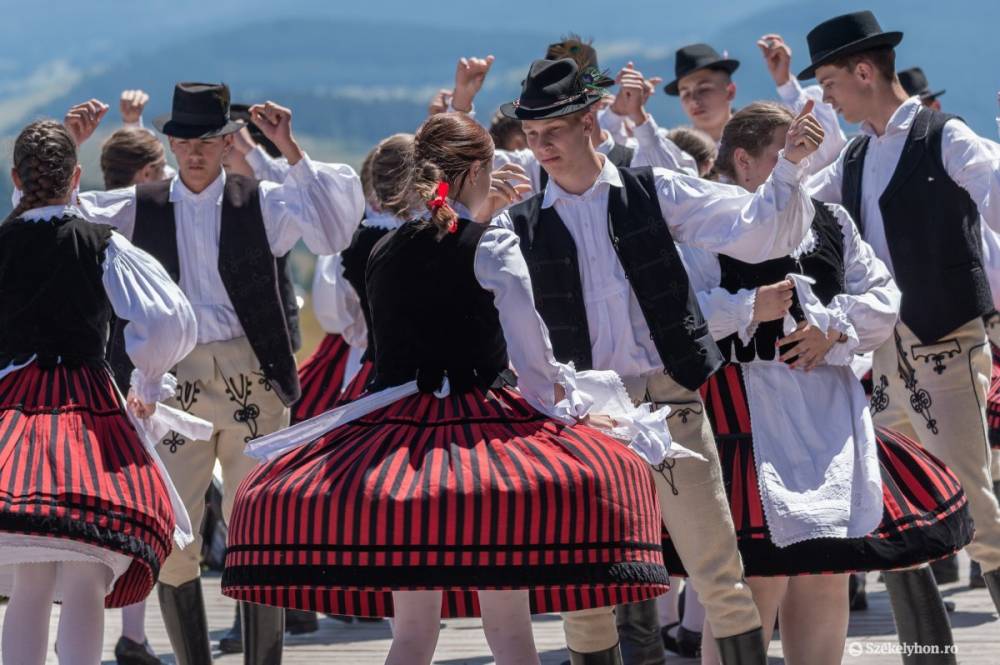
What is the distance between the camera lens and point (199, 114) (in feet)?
18.6

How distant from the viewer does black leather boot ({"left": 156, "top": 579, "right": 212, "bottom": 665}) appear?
5.29 m

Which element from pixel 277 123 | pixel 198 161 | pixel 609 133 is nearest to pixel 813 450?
pixel 277 123

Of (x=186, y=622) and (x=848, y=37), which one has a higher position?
(x=848, y=37)

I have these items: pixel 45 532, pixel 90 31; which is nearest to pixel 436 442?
pixel 45 532

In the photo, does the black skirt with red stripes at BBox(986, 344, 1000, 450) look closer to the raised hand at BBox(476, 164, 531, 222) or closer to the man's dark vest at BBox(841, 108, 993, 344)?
the man's dark vest at BBox(841, 108, 993, 344)

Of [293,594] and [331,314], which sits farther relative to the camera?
[331,314]

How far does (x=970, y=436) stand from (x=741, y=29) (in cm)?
6688

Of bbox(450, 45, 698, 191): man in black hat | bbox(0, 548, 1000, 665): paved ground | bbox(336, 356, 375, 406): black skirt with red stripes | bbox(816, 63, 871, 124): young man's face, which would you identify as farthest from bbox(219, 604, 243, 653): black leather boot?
bbox(816, 63, 871, 124): young man's face

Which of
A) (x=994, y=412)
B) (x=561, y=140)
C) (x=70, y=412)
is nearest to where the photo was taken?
(x=70, y=412)

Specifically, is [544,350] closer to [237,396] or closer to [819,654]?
[819,654]

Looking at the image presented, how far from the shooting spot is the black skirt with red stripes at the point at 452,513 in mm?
3578

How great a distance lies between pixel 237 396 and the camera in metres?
5.52

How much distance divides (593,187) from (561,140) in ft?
0.51

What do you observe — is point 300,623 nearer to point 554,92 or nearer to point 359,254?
point 359,254
